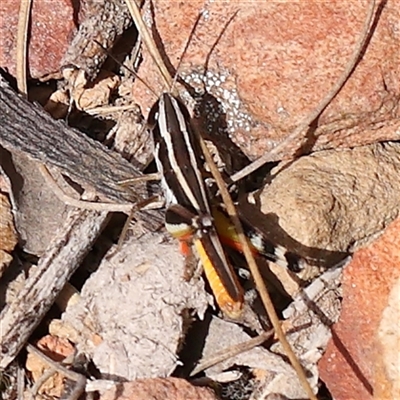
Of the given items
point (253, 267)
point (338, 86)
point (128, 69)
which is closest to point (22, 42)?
point (128, 69)

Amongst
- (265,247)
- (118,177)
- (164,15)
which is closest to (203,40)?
(164,15)

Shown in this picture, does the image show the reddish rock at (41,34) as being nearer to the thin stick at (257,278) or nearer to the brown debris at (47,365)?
the thin stick at (257,278)

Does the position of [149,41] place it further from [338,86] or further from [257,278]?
[257,278]

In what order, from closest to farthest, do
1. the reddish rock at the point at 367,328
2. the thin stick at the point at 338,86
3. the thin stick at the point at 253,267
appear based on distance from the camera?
the thin stick at the point at 253,267 → the reddish rock at the point at 367,328 → the thin stick at the point at 338,86

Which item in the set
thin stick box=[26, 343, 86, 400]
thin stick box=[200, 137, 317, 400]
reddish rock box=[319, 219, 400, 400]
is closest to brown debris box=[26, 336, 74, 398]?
thin stick box=[26, 343, 86, 400]

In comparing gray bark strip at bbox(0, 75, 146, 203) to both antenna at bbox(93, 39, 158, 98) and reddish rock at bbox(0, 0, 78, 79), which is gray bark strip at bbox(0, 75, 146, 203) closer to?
reddish rock at bbox(0, 0, 78, 79)

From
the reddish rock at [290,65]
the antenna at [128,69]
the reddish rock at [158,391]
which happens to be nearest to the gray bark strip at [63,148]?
the antenna at [128,69]

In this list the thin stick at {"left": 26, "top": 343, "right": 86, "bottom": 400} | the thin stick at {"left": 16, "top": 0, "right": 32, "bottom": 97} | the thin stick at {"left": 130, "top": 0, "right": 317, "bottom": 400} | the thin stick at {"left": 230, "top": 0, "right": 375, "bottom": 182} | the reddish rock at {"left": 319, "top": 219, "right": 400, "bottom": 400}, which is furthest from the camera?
the thin stick at {"left": 16, "top": 0, "right": 32, "bottom": 97}
